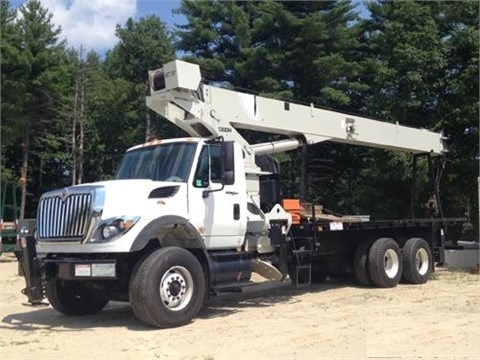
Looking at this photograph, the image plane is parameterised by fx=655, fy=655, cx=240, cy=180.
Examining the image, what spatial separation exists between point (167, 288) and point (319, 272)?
6301 mm

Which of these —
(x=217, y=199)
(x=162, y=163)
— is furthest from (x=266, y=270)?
(x=162, y=163)

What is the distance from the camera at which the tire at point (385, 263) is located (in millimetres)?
13500

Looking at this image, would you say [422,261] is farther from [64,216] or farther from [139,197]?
[64,216]

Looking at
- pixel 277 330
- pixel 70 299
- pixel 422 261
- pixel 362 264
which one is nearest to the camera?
pixel 277 330

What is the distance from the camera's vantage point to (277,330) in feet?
28.9

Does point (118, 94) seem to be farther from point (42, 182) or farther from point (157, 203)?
point (157, 203)

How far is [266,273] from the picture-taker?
1130cm

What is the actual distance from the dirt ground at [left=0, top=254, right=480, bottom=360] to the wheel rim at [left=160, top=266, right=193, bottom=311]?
40 cm

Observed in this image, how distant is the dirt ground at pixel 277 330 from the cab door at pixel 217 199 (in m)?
1.27

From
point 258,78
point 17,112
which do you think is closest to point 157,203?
point 258,78

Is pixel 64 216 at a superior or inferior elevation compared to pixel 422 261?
superior

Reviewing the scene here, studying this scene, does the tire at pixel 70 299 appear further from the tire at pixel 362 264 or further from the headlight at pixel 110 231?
the tire at pixel 362 264

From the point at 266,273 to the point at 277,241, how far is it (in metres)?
0.58

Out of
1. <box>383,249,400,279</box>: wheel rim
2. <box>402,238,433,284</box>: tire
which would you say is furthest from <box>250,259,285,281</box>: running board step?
<box>402,238,433,284</box>: tire
